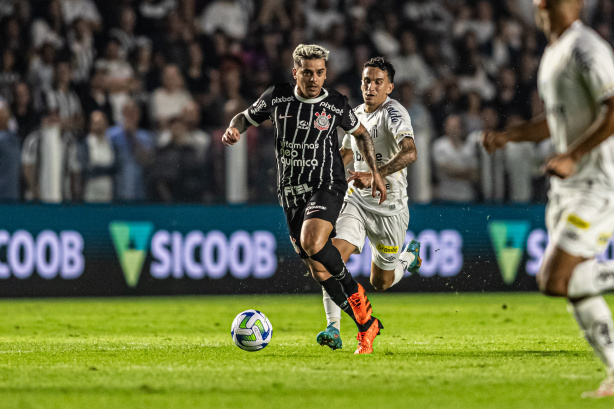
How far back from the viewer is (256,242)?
1280 centimetres

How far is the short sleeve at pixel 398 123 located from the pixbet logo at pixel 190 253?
4970 millimetres

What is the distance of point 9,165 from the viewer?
11938mm

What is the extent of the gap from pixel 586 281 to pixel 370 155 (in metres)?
2.88

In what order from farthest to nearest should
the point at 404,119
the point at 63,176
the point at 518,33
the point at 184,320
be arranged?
the point at 518,33 → the point at 63,176 → the point at 184,320 → the point at 404,119

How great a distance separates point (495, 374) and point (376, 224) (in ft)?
8.91

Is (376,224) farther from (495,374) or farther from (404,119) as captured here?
(495,374)

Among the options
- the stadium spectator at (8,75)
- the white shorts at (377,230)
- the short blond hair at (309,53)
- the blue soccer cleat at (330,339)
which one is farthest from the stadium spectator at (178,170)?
the blue soccer cleat at (330,339)

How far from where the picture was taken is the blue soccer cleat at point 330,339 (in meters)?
7.46

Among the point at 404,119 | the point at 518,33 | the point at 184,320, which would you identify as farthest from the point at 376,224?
the point at 518,33

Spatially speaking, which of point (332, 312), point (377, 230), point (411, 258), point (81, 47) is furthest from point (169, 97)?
point (332, 312)

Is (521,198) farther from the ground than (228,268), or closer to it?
farther from the ground

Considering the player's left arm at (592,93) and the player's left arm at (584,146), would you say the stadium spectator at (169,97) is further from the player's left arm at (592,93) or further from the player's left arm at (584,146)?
the player's left arm at (584,146)

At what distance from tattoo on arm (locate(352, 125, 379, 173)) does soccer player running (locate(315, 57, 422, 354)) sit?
118mm

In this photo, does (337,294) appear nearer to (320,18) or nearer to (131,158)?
(131,158)
